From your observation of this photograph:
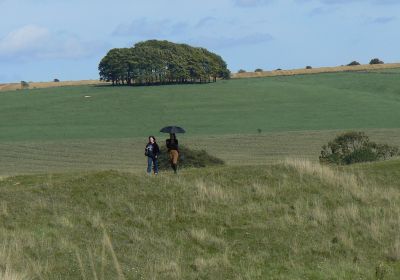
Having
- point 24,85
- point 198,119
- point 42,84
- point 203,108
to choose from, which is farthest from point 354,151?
point 42,84

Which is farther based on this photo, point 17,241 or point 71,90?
point 71,90

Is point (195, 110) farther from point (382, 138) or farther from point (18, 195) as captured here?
point (18, 195)

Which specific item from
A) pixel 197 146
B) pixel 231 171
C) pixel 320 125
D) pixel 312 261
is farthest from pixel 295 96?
pixel 312 261

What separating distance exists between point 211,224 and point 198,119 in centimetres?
7648

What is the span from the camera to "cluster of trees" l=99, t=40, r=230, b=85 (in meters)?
140

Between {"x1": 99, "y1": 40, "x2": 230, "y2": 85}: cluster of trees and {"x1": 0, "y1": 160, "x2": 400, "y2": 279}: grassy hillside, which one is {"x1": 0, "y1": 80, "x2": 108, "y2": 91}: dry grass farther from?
{"x1": 0, "y1": 160, "x2": 400, "y2": 279}: grassy hillside

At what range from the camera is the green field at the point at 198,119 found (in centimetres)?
6856

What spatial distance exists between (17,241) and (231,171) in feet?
40.7

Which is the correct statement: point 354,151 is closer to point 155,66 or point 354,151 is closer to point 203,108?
point 203,108

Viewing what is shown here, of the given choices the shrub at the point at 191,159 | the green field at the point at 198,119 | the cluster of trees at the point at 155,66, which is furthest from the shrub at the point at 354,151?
the cluster of trees at the point at 155,66

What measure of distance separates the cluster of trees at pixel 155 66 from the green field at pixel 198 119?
211 inches

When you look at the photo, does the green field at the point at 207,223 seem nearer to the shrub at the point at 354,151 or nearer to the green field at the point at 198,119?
the shrub at the point at 354,151

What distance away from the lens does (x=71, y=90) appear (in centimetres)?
14000

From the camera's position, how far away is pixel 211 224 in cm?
2292
